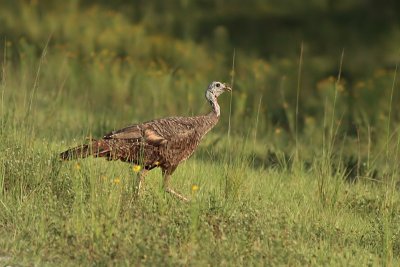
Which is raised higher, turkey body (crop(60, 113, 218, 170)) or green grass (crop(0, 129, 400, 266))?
turkey body (crop(60, 113, 218, 170))

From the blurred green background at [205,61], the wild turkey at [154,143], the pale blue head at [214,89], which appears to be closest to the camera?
the wild turkey at [154,143]

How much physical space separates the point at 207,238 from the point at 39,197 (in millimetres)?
1610

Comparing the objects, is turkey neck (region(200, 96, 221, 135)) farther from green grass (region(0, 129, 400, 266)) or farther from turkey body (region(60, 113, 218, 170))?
green grass (region(0, 129, 400, 266))

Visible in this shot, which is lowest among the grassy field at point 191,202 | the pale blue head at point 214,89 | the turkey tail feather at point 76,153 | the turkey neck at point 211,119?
the grassy field at point 191,202

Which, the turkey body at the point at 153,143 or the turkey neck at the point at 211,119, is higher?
the turkey neck at the point at 211,119

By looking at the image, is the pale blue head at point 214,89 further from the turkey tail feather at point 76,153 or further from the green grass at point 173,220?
the turkey tail feather at point 76,153

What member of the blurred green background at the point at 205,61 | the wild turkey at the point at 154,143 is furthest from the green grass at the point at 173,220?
the blurred green background at the point at 205,61

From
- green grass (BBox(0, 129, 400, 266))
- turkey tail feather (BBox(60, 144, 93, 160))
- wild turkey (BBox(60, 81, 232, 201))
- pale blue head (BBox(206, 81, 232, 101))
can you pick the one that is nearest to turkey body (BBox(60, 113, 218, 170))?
wild turkey (BBox(60, 81, 232, 201))

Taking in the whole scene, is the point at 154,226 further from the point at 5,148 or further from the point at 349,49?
the point at 349,49

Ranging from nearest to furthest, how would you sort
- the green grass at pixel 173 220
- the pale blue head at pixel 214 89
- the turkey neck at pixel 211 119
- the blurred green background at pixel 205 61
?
the green grass at pixel 173 220 < the turkey neck at pixel 211 119 < the pale blue head at pixel 214 89 < the blurred green background at pixel 205 61

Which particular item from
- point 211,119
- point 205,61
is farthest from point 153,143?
point 205,61

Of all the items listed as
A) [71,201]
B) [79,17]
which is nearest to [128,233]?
[71,201]

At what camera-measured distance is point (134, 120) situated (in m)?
14.2

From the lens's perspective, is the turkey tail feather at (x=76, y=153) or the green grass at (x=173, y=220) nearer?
the green grass at (x=173, y=220)
